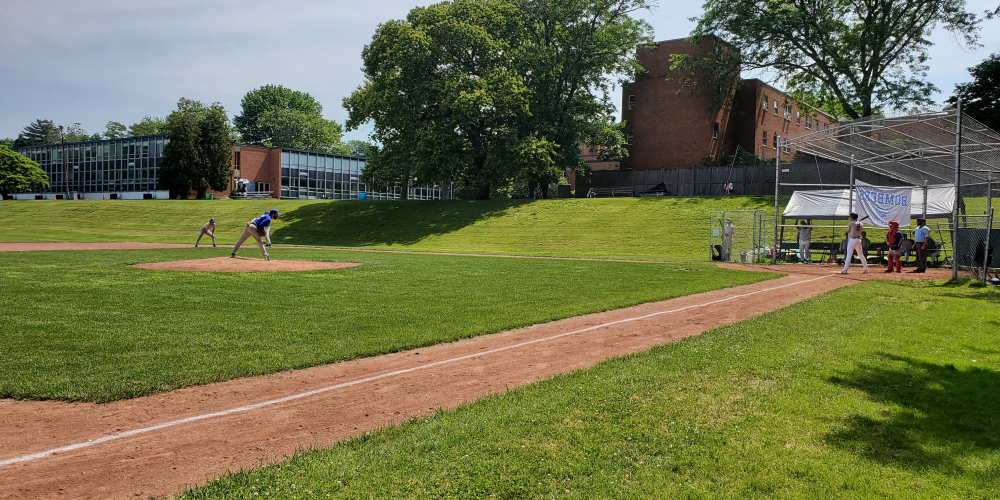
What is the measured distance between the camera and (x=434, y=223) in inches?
1769

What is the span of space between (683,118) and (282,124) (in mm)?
76194

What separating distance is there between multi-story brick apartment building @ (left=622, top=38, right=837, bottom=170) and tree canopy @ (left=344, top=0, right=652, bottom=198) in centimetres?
439

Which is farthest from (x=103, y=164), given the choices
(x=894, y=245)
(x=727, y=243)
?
(x=894, y=245)

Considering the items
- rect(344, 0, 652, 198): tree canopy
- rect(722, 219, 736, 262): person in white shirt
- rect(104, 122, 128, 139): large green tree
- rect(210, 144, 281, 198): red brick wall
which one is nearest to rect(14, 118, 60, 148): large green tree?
rect(104, 122, 128, 139): large green tree

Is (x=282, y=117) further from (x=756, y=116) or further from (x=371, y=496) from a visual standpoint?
(x=371, y=496)

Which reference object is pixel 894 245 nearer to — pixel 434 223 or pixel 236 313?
pixel 236 313

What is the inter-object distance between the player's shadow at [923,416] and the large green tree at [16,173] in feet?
315

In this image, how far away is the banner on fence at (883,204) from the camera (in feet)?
73.2

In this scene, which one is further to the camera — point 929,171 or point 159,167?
point 159,167

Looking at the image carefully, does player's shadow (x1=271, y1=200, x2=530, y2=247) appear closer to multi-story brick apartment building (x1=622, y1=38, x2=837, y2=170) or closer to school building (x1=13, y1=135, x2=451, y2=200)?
multi-story brick apartment building (x1=622, y1=38, x2=837, y2=170)

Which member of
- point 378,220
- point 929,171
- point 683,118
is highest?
point 683,118

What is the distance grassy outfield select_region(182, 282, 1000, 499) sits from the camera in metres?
Answer: 3.90

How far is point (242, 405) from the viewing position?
582 cm

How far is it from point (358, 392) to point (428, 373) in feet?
3.36
